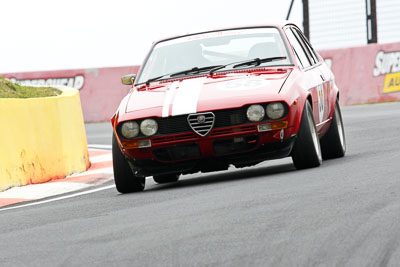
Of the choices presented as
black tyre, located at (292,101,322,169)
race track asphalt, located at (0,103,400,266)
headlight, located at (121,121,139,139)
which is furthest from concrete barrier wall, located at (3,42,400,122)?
headlight, located at (121,121,139,139)

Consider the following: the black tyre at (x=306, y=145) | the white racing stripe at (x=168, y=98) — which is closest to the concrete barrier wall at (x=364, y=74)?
the black tyre at (x=306, y=145)

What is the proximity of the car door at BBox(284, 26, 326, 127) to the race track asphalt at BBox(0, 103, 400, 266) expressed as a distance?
23.0 inches

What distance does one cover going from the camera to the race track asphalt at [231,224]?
457 cm

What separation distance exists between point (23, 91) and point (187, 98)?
6273mm

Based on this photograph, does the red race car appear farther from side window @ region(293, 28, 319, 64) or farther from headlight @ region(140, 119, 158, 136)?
side window @ region(293, 28, 319, 64)

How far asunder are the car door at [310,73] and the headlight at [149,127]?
4.47 feet

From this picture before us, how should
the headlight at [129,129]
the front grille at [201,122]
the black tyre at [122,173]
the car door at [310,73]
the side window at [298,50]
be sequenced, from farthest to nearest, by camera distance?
the side window at [298,50]
the car door at [310,73]
the black tyre at [122,173]
the headlight at [129,129]
the front grille at [201,122]

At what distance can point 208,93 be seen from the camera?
7.92 meters

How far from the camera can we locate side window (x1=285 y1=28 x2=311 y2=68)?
29.7ft

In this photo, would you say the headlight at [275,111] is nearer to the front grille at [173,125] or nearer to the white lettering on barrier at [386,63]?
the front grille at [173,125]

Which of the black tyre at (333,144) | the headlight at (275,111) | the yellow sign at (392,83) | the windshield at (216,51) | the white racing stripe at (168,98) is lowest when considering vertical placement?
the yellow sign at (392,83)

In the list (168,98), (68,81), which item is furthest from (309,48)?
(68,81)

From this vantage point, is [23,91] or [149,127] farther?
[23,91]

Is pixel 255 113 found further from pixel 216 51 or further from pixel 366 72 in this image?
pixel 366 72
